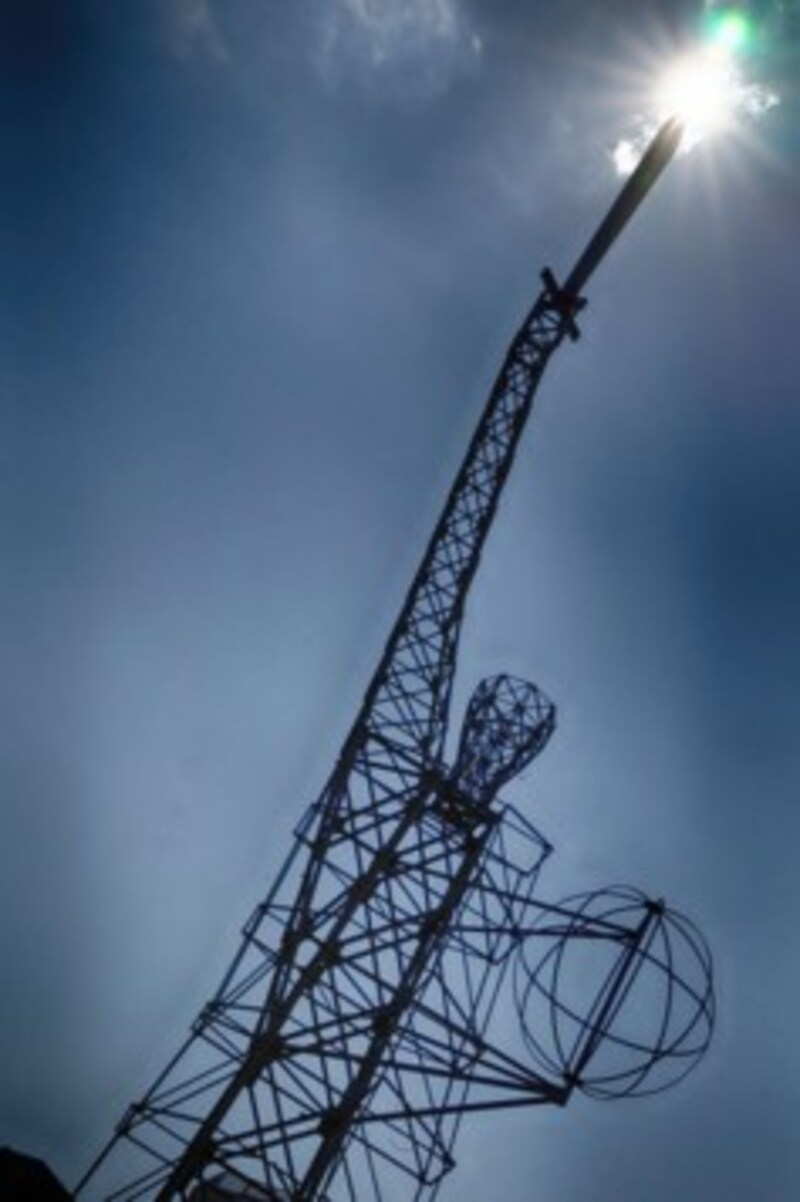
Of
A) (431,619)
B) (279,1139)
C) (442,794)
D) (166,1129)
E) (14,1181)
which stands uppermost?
(431,619)

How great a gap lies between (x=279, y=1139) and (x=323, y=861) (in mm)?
3378

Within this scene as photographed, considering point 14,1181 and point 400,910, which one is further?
point 14,1181

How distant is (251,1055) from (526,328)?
553 inches

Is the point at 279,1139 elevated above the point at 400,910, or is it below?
below

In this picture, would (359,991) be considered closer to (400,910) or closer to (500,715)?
(400,910)

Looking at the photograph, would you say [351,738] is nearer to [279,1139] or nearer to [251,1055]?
[251,1055]

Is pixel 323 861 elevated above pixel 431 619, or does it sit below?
below

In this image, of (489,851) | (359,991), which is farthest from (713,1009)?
(359,991)

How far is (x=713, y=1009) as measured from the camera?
27.8ft

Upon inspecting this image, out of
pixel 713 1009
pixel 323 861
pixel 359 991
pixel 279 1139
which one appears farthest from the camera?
pixel 323 861

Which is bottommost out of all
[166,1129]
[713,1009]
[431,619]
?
[166,1129]

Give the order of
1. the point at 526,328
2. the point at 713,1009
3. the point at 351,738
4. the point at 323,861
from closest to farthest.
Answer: the point at 713,1009 < the point at 323,861 < the point at 351,738 < the point at 526,328

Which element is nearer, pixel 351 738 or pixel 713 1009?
pixel 713 1009

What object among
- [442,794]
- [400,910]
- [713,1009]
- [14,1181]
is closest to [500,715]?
[442,794]
